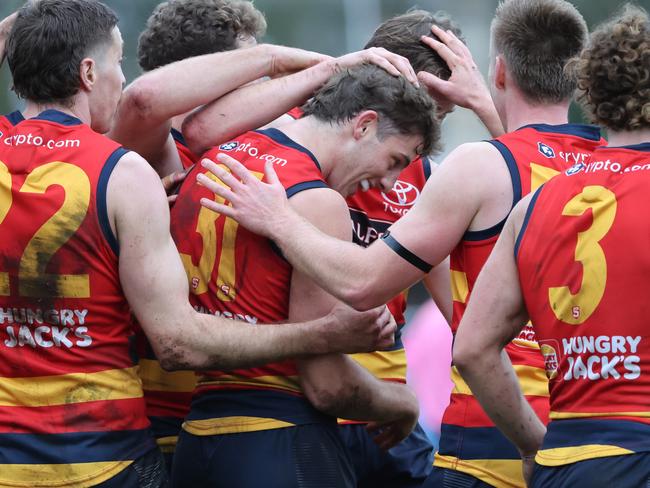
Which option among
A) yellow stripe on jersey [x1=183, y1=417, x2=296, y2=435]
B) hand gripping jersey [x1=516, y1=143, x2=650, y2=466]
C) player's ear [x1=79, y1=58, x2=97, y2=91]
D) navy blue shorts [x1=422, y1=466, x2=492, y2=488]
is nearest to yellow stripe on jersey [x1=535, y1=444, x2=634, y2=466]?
hand gripping jersey [x1=516, y1=143, x2=650, y2=466]

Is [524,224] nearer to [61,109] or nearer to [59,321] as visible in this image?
[59,321]

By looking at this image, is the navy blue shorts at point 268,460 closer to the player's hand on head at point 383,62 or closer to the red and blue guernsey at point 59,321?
the red and blue guernsey at point 59,321

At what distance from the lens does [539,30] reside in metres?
4.00

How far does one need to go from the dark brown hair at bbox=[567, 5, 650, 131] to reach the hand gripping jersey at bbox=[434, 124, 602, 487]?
446 millimetres

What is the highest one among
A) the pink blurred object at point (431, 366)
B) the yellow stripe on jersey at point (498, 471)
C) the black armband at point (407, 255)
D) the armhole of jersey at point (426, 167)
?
the armhole of jersey at point (426, 167)

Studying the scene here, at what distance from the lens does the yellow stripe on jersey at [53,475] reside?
136 inches

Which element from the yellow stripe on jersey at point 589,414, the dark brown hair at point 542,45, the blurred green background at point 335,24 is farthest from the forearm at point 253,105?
the blurred green background at point 335,24

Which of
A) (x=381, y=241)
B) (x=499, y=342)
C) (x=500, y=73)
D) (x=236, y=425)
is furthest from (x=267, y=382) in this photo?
(x=500, y=73)

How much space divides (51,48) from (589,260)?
1913mm

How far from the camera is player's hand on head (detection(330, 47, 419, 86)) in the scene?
13.0 feet

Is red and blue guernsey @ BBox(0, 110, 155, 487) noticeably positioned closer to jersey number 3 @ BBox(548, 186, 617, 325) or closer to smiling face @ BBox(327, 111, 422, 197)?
smiling face @ BBox(327, 111, 422, 197)

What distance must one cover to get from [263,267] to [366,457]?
1.12m

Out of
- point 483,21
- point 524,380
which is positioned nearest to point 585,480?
point 524,380

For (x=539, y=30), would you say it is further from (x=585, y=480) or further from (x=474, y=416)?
(x=585, y=480)
